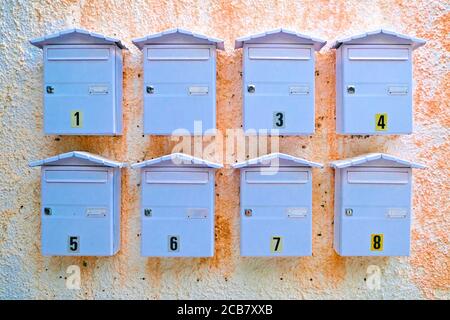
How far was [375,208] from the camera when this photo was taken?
97 centimetres

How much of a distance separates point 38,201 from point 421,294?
1416 mm

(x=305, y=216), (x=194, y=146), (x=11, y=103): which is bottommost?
(x=305, y=216)

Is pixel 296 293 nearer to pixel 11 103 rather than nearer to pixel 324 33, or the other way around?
pixel 324 33

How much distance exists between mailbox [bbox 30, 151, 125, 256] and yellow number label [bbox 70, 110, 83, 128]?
100 millimetres

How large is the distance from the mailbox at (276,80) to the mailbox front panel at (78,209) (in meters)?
0.52

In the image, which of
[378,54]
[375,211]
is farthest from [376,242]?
[378,54]

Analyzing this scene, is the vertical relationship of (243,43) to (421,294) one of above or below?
above

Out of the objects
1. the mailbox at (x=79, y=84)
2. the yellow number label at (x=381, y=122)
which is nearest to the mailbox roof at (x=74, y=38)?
the mailbox at (x=79, y=84)

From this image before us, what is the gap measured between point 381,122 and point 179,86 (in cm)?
Result: 66

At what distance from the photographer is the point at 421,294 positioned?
1093 millimetres

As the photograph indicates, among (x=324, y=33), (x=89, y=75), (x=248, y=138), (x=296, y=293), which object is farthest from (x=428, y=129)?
(x=89, y=75)

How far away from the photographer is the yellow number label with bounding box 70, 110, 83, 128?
99cm

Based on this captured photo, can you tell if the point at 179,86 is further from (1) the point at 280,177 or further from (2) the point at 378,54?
(2) the point at 378,54

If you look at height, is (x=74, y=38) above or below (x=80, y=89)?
above
